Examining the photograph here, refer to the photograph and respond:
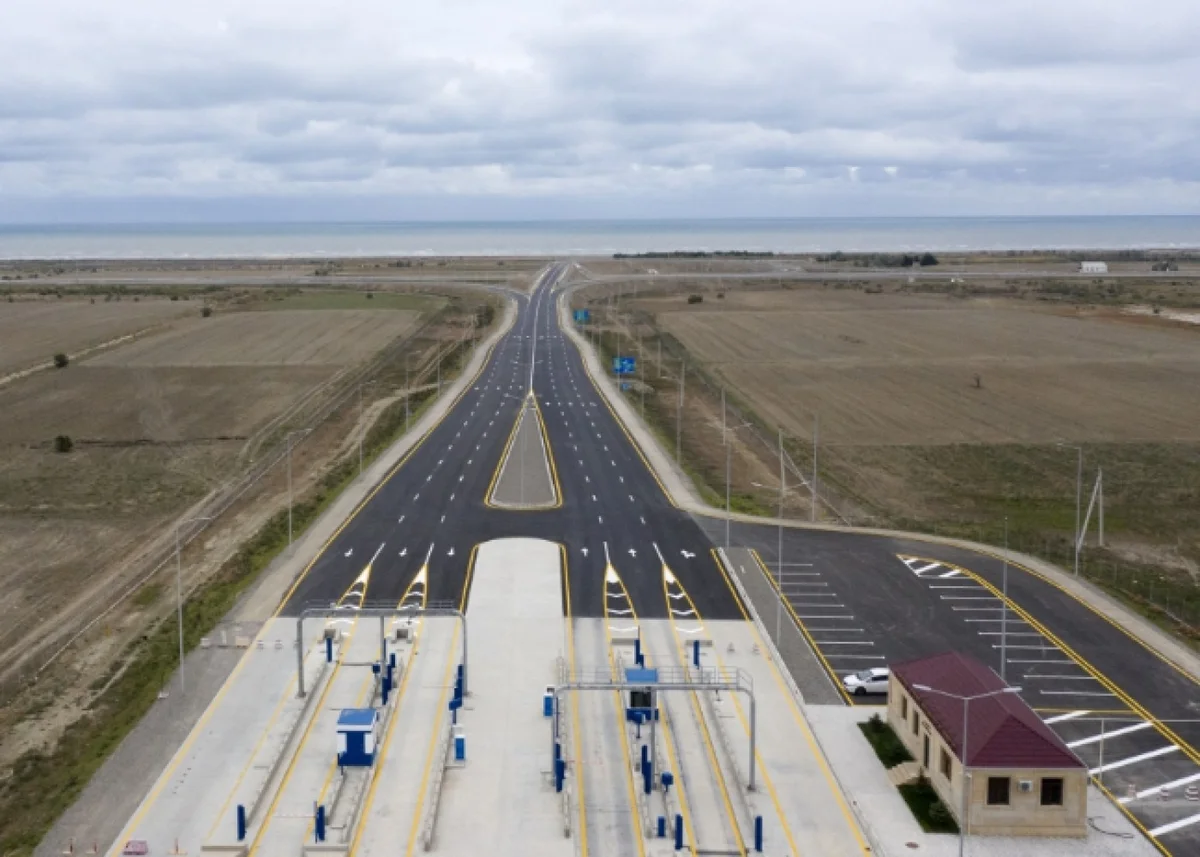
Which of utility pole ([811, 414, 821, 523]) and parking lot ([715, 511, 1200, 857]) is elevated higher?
utility pole ([811, 414, 821, 523])

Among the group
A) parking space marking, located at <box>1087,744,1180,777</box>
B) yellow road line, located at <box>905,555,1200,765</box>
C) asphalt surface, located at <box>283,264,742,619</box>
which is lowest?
parking space marking, located at <box>1087,744,1180,777</box>

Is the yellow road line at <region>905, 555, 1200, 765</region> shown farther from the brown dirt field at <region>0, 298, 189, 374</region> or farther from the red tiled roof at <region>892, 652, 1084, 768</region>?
the brown dirt field at <region>0, 298, 189, 374</region>

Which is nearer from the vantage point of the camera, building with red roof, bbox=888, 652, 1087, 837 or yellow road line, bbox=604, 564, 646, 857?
building with red roof, bbox=888, 652, 1087, 837

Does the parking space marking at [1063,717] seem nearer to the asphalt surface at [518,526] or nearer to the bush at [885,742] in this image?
the bush at [885,742]

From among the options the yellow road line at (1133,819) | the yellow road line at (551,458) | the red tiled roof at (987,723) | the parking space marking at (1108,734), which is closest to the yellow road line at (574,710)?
the yellow road line at (551,458)

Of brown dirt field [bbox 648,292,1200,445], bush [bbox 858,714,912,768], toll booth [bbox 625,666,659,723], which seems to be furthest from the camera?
brown dirt field [bbox 648,292,1200,445]

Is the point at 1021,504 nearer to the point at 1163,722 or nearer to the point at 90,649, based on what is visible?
the point at 1163,722

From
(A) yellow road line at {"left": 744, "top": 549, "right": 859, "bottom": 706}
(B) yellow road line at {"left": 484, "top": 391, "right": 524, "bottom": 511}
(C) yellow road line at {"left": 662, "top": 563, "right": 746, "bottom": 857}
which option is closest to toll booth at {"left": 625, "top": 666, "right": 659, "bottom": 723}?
(C) yellow road line at {"left": 662, "top": 563, "right": 746, "bottom": 857}

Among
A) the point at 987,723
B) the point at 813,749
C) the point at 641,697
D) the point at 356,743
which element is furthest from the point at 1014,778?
the point at 356,743
